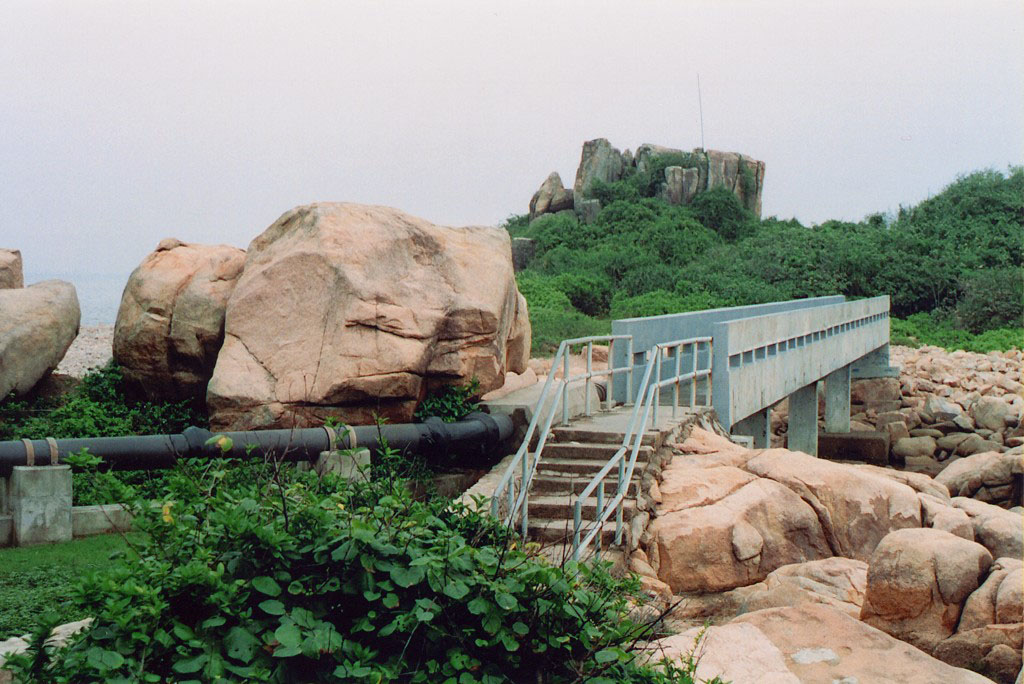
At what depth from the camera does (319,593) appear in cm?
459

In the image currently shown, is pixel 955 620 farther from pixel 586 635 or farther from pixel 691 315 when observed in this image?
pixel 691 315

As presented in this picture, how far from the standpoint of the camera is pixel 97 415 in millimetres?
12875

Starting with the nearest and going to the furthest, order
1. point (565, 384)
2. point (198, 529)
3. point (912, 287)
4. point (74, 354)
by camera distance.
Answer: point (198, 529), point (565, 384), point (74, 354), point (912, 287)

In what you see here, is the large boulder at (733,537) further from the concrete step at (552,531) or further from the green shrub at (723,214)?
the green shrub at (723,214)

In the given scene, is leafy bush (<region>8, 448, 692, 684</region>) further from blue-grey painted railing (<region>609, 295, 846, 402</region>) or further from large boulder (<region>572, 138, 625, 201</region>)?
large boulder (<region>572, 138, 625, 201</region>)

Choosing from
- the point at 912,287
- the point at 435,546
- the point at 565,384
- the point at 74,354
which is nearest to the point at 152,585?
the point at 435,546

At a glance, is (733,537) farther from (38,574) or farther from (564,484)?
(38,574)

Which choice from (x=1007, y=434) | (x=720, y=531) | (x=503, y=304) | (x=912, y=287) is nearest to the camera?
(x=720, y=531)

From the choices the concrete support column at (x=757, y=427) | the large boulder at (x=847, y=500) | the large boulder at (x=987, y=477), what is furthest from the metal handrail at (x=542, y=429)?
the large boulder at (x=987, y=477)

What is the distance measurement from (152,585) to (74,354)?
50.8 ft

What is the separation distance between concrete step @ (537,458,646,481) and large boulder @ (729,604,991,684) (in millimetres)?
4089

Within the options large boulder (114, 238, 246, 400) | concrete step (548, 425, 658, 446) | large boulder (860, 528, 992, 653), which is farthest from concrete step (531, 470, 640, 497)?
large boulder (114, 238, 246, 400)

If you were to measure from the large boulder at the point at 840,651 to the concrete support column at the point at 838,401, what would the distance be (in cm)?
2214

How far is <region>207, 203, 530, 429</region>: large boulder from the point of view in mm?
11625
